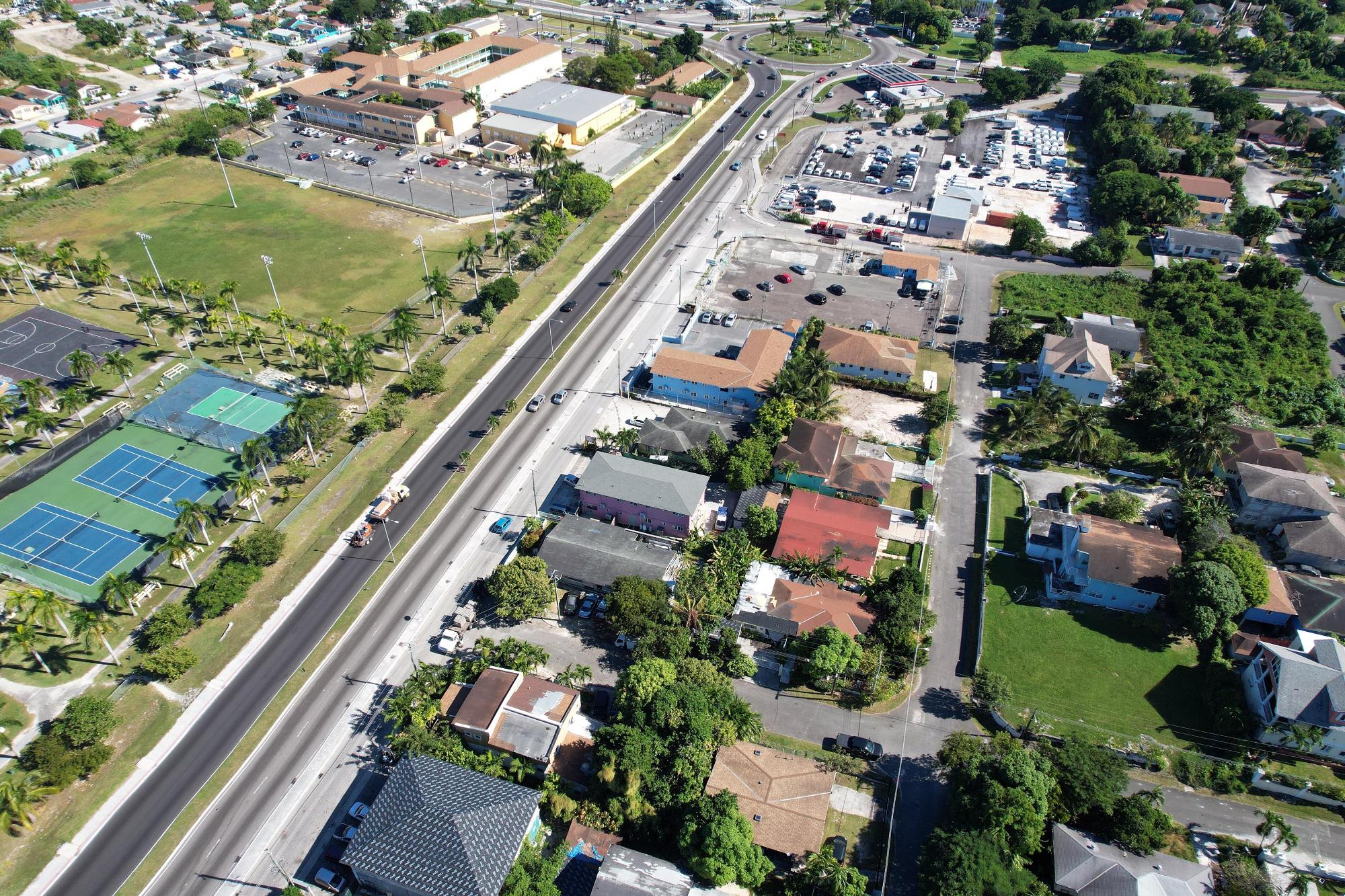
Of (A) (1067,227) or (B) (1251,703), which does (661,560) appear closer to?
(B) (1251,703)

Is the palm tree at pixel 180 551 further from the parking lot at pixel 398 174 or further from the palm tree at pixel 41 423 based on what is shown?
the parking lot at pixel 398 174

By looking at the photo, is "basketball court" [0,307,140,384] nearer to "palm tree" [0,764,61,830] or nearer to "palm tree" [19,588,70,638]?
"palm tree" [19,588,70,638]

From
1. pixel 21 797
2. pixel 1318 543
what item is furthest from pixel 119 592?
pixel 1318 543

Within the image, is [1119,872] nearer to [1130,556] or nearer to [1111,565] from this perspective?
[1111,565]

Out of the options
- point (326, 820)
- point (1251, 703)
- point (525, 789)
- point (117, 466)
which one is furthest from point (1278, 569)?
point (117, 466)

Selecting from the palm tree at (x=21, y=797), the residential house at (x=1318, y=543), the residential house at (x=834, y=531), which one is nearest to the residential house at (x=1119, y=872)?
the residential house at (x=834, y=531)

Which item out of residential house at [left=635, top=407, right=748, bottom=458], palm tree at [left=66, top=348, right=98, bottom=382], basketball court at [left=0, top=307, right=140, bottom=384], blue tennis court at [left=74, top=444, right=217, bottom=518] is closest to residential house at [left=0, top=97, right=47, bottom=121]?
basketball court at [left=0, top=307, right=140, bottom=384]
